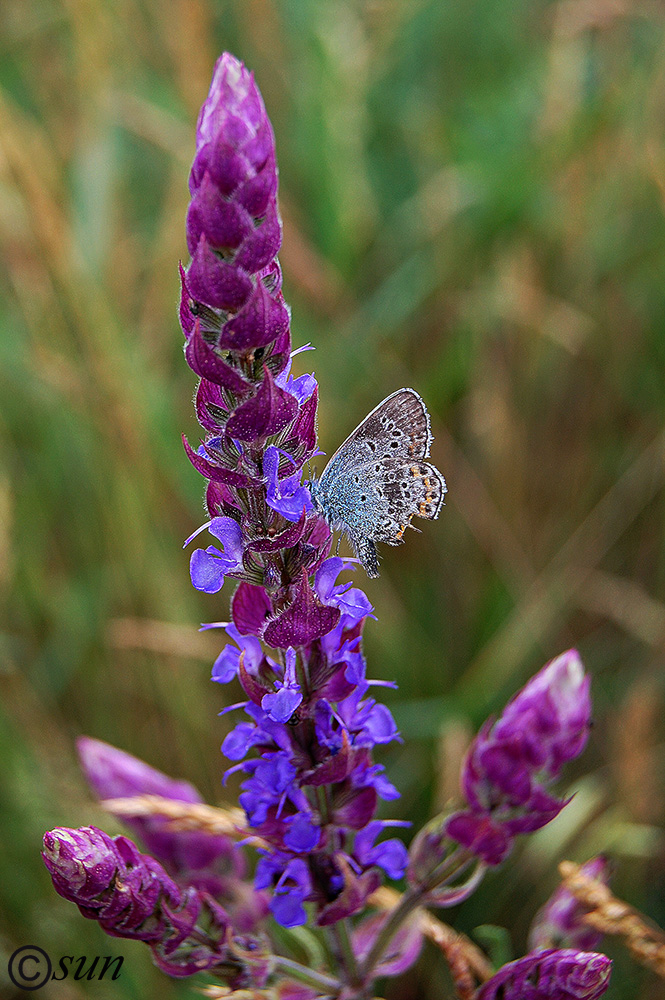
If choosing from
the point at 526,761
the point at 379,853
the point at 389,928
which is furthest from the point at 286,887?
the point at 526,761

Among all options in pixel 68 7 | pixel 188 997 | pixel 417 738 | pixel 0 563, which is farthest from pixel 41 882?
pixel 68 7

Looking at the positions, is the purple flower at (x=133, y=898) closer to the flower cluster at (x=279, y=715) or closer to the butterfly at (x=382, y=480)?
the flower cluster at (x=279, y=715)

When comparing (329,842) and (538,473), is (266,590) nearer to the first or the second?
(329,842)

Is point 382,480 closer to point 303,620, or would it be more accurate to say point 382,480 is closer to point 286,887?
point 303,620

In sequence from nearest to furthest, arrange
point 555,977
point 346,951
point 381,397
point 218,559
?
point 218,559
point 555,977
point 346,951
point 381,397

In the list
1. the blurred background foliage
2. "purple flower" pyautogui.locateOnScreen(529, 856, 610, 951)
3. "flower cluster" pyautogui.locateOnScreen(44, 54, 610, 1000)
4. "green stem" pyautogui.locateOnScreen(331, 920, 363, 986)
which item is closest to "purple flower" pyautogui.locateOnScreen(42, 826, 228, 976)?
"flower cluster" pyautogui.locateOnScreen(44, 54, 610, 1000)

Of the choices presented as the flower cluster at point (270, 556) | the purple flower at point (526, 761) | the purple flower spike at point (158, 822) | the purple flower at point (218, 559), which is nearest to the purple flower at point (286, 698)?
the flower cluster at point (270, 556)
